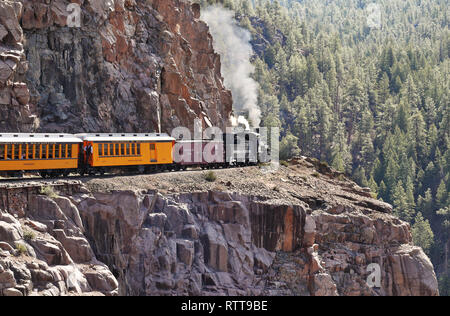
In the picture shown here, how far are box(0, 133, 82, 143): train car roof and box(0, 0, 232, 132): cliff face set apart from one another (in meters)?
6.24

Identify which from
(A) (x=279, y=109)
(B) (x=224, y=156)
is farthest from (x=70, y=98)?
(A) (x=279, y=109)

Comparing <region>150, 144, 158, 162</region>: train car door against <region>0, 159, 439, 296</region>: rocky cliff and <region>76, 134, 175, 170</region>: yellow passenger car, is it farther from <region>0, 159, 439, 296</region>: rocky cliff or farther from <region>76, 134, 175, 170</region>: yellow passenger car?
<region>0, 159, 439, 296</region>: rocky cliff

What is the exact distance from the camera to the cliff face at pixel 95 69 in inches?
2012

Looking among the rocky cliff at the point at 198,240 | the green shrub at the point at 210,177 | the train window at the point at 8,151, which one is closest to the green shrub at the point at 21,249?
the rocky cliff at the point at 198,240

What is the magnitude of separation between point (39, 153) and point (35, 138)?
0.95 meters

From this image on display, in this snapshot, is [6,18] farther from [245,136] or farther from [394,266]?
[394,266]

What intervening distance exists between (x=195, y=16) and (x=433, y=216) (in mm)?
63869

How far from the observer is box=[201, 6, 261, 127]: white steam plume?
486ft

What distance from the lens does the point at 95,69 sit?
189 ft

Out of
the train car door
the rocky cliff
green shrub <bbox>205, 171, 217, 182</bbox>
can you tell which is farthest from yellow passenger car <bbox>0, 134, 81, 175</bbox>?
green shrub <bbox>205, 171, 217, 182</bbox>

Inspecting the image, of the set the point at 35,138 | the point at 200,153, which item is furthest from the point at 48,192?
the point at 200,153

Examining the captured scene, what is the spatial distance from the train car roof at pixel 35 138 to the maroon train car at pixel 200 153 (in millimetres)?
9422

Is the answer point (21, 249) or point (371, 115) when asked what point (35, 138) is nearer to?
point (21, 249)

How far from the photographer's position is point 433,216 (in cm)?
12156
